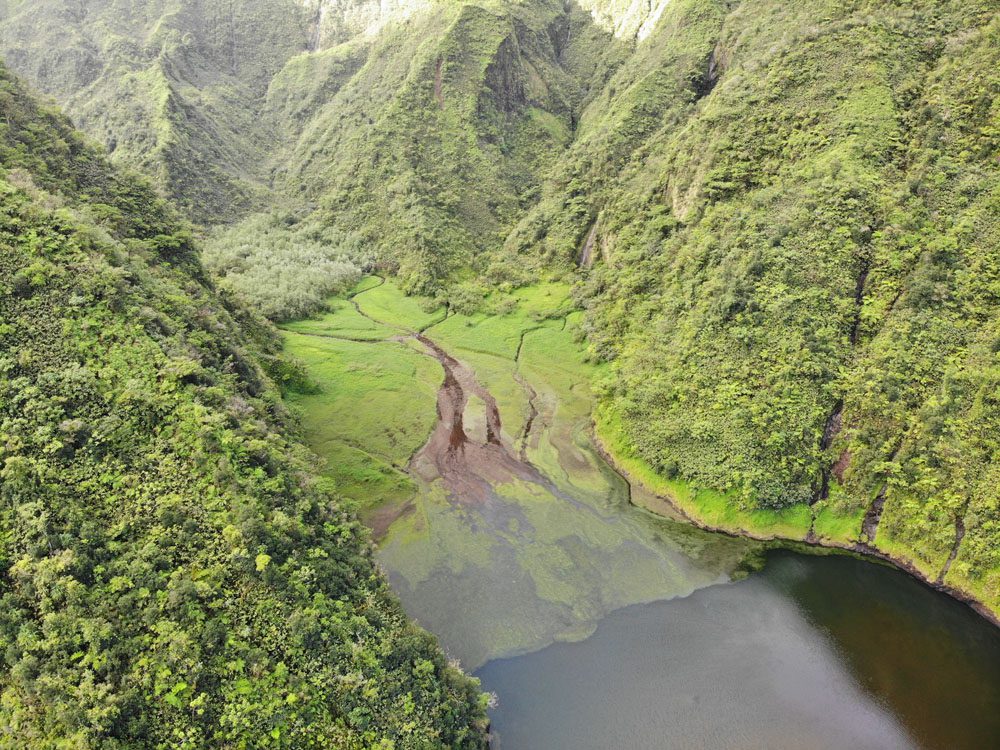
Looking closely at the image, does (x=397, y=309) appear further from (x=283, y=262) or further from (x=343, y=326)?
(x=283, y=262)

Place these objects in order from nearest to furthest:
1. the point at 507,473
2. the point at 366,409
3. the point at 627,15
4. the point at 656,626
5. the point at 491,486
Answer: the point at 656,626, the point at 491,486, the point at 507,473, the point at 366,409, the point at 627,15

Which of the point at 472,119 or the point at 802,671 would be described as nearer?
the point at 802,671

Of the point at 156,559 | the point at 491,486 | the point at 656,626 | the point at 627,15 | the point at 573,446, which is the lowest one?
the point at 491,486

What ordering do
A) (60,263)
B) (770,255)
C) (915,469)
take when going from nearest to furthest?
(60,263), (915,469), (770,255)

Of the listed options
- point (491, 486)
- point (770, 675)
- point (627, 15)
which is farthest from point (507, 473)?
point (627, 15)

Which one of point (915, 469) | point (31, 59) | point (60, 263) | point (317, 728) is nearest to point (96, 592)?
point (317, 728)

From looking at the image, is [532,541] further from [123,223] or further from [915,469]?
[123,223]

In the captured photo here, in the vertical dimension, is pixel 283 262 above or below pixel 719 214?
below
